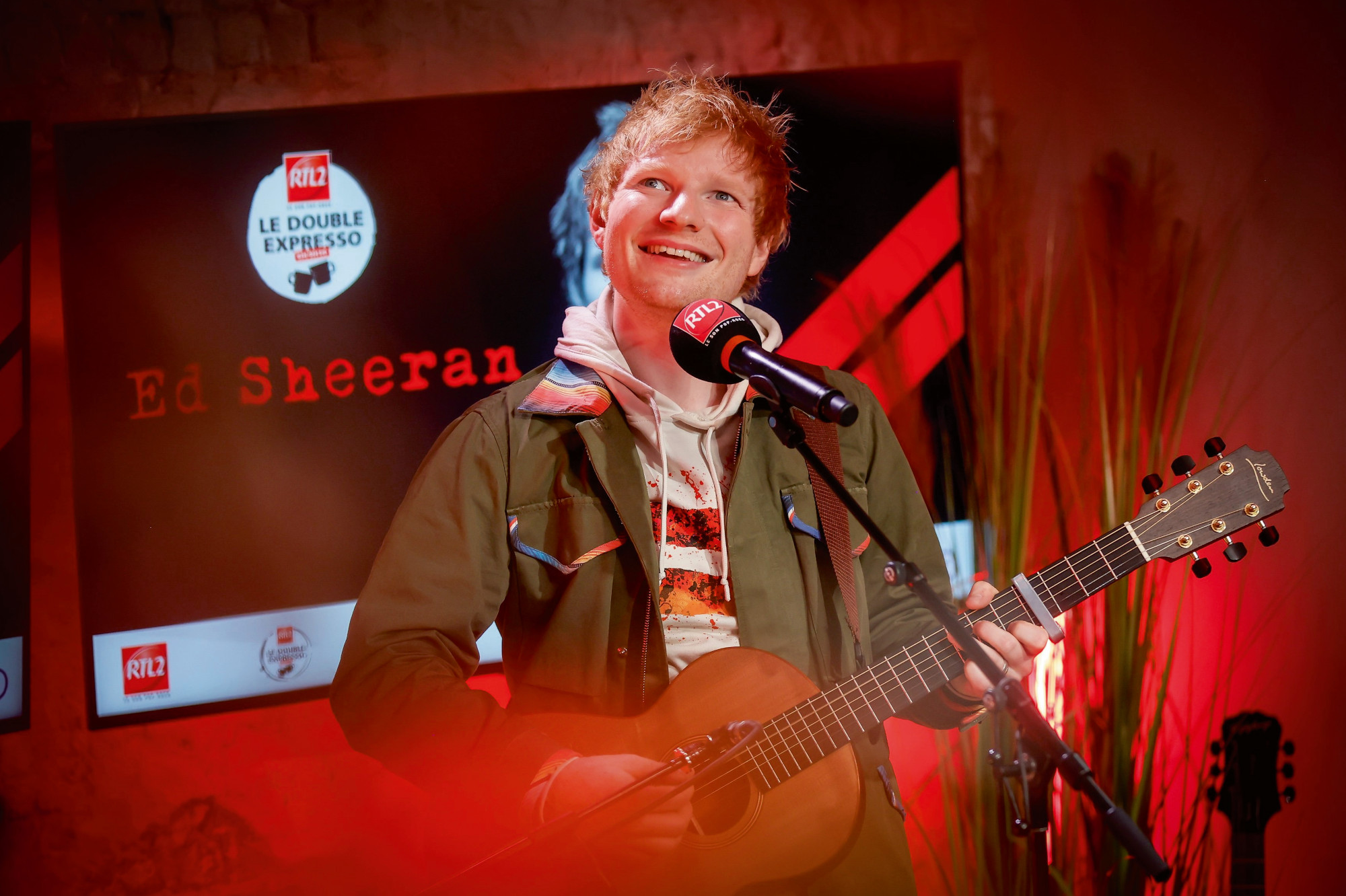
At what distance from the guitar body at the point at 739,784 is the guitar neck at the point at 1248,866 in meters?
1.29

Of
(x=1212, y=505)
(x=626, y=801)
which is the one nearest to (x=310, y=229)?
(x=626, y=801)

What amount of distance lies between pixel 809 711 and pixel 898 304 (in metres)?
1.42

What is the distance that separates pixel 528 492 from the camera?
166 cm

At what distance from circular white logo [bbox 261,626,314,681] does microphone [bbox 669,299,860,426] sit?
1590 millimetres

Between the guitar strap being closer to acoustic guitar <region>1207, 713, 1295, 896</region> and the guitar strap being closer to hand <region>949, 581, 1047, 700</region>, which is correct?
hand <region>949, 581, 1047, 700</region>

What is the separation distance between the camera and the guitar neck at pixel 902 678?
1479 millimetres

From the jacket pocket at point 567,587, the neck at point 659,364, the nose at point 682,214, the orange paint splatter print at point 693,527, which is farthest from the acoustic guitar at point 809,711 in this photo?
the nose at point 682,214

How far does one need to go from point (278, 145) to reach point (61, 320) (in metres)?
0.78

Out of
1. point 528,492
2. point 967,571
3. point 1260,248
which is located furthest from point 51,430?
point 1260,248

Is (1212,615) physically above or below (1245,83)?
below

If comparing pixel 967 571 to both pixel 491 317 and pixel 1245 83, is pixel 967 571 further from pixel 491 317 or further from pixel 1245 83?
pixel 1245 83

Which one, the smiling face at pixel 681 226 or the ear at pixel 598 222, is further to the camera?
the ear at pixel 598 222

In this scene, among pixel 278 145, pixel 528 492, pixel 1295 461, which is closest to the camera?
pixel 528 492

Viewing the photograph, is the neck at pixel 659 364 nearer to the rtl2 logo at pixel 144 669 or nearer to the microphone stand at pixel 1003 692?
the microphone stand at pixel 1003 692
